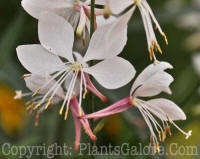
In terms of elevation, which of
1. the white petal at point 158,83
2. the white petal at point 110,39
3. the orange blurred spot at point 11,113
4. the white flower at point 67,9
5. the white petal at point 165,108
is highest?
the white flower at point 67,9

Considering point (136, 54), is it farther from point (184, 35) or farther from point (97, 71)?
point (97, 71)

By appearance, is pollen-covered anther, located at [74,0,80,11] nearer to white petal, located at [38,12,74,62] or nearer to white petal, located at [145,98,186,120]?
white petal, located at [38,12,74,62]

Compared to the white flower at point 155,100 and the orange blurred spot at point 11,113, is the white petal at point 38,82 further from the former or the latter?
the orange blurred spot at point 11,113

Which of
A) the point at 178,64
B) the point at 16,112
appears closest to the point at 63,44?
the point at 16,112

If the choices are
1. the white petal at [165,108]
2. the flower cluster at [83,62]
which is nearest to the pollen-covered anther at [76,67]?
the flower cluster at [83,62]

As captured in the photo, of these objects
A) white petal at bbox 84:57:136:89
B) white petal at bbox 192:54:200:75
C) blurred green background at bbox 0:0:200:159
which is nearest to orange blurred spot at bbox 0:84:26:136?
blurred green background at bbox 0:0:200:159

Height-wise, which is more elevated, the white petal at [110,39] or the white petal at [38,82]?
the white petal at [110,39]
